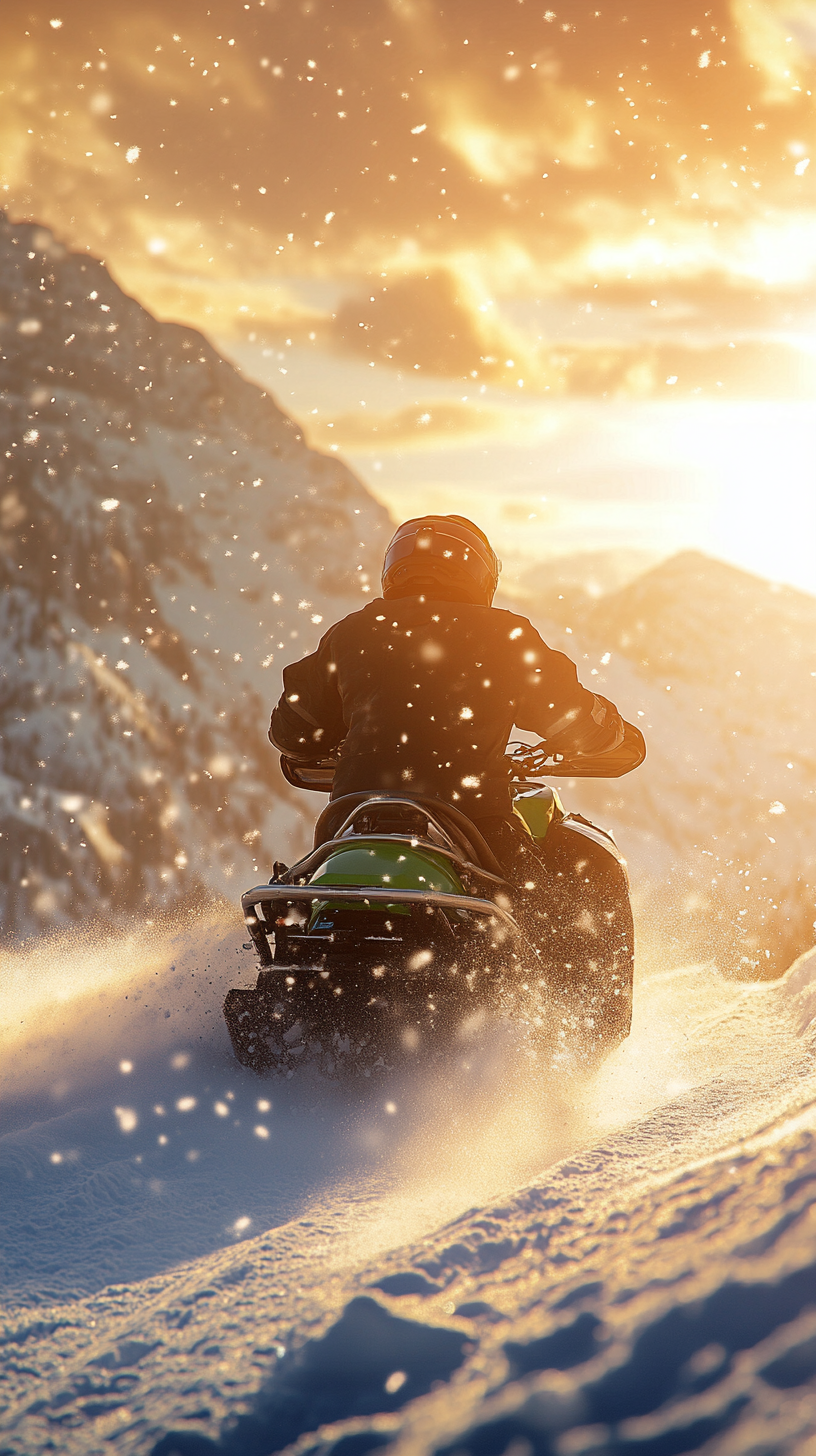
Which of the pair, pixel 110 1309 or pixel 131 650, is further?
pixel 131 650

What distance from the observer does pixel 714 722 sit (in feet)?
70.1

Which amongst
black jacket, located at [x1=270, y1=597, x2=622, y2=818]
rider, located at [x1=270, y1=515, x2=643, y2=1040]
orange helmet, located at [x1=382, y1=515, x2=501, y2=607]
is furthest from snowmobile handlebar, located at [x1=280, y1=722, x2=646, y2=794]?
orange helmet, located at [x1=382, y1=515, x2=501, y2=607]

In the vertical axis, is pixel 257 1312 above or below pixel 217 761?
below

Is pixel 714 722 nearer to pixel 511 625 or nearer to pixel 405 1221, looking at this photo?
pixel 511 625

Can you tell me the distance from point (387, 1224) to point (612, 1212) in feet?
1.74

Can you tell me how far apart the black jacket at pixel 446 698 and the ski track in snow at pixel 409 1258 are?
0.82m

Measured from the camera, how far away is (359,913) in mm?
2152

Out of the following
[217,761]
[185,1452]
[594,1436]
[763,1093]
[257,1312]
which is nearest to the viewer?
[594,1436]

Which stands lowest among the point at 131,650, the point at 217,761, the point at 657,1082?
the point at 657,1082

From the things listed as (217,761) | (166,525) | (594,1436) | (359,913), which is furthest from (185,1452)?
(166,525)

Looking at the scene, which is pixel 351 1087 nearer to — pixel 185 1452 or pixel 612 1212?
pixel 612 1212

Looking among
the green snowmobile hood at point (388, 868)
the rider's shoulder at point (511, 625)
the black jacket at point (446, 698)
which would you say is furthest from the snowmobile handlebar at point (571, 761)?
the green snowmobile hood at point (388, 868)

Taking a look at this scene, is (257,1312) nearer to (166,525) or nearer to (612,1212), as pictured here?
(612,1212)

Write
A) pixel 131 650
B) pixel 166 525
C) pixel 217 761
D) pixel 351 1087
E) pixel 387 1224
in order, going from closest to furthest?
pixel 387 1224, pixel 351 1087, pixel 217 761, pixel 131 650, pixel 166 525
